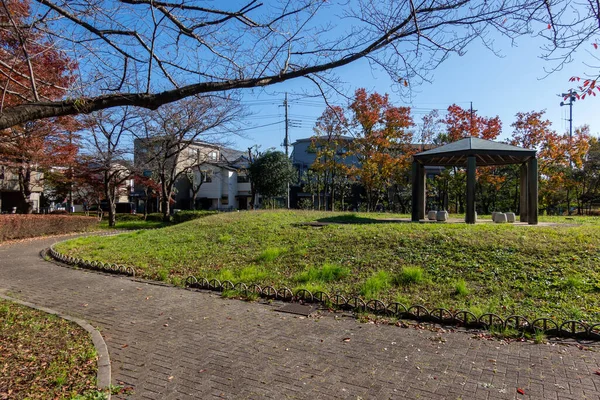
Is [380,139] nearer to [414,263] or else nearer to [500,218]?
[500,218]

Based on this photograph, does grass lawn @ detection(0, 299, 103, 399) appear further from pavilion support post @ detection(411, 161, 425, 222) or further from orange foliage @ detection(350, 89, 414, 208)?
orange foliage @ detection(350, 89, 414, 208)

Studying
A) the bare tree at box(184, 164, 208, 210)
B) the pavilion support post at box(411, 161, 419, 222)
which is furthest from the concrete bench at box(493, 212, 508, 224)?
the bare tree at box(184, 164, 208, 210)

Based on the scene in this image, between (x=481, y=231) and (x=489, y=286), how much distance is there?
2897 mm

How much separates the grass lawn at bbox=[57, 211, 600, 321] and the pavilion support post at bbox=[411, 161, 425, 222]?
3.22 m

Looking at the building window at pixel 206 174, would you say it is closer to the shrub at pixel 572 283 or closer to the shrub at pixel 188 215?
the shrub at pixel 188 215

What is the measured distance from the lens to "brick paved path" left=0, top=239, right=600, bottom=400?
315 centimetres

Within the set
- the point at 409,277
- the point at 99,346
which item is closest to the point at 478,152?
the point at 409,277

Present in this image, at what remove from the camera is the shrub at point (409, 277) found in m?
6.19

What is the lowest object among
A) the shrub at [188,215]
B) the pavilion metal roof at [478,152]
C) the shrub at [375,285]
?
the shrub at [375,285]

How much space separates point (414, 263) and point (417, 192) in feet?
21.0

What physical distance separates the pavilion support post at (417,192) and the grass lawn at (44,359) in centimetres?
1047

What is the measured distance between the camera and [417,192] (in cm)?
1284

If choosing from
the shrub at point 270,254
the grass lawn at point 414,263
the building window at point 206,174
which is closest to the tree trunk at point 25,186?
the building window at point 206,174

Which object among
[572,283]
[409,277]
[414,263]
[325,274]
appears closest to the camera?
[572,283]
